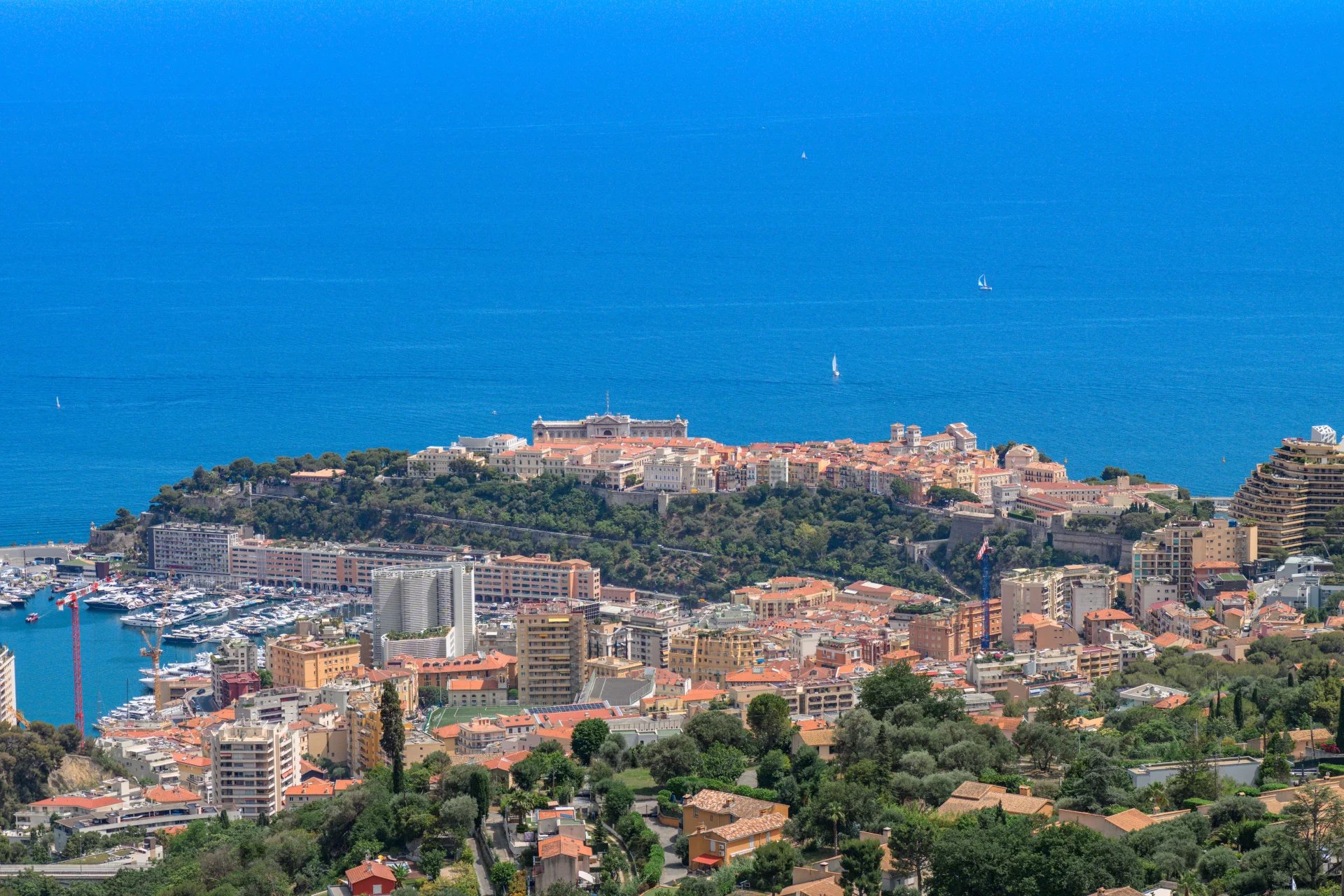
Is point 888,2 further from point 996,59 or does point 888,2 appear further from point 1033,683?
point 1033,683

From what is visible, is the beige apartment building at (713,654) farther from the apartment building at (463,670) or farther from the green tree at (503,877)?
the green tree at (503,877)

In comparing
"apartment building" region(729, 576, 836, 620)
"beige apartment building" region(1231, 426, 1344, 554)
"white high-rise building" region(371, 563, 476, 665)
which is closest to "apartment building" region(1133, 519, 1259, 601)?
"beige apartment building" region(1231, 426, 1344, 554)

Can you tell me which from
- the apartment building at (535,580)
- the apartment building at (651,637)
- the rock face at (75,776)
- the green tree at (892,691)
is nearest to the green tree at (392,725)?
the rock face at (75,776)

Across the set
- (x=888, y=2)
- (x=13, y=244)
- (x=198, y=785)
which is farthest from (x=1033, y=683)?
(x=888, y=2)

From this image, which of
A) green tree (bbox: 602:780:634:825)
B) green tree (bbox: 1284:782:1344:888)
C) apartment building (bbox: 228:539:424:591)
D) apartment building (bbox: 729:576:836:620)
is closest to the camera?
green tree (bbox: 1284:782:1344:888)

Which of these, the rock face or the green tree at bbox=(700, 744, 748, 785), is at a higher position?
the green tree at bbox=(700, 744, 748, 785)

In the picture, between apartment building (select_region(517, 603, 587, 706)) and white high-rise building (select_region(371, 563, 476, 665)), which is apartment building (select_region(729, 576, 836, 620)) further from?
apartment building (select_region(517, 603, 587, 706))

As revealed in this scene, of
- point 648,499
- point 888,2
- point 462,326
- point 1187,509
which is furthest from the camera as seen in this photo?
point 888,2
